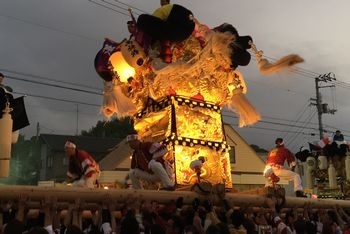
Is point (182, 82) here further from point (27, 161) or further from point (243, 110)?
point (27, 161)

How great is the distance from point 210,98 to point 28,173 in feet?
92.7

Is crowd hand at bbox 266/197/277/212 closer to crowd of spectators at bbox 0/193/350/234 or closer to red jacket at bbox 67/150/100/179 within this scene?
crowd of spectators at bbox 0/193/350/234

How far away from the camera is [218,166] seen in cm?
814

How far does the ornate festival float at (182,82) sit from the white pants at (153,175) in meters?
0.50

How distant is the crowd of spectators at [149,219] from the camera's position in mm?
4461

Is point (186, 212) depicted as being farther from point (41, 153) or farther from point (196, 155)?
point (41, 153)

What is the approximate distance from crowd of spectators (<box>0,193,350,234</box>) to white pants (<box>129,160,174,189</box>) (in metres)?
0.86

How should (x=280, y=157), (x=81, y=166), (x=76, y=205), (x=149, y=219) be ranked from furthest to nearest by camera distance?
(x=280, y=157)
(x=81, y=166)
(x=76, y=205)
(x=149, y=219)

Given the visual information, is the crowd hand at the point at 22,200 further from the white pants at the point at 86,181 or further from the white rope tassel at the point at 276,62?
the white rope tassel at the point at 276,62

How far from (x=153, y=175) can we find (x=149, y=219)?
2.21 meters

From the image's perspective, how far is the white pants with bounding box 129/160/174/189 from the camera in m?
6.88

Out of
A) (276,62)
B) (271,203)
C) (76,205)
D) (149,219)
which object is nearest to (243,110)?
(276,62)

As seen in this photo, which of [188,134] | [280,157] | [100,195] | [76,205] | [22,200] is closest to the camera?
[22,200]

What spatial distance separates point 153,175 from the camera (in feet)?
23.2
